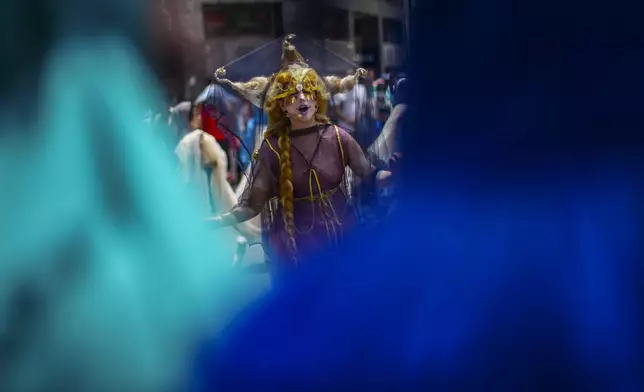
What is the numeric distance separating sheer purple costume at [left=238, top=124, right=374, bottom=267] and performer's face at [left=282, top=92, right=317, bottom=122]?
0.05m

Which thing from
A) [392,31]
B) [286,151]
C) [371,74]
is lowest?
[286,151]

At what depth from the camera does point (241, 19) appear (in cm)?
212

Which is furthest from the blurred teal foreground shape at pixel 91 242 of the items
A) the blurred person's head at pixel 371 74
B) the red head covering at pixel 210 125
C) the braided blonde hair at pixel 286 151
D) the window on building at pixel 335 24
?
the blurred person's head at pixel 371 74

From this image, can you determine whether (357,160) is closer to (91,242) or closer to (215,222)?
(215,222)

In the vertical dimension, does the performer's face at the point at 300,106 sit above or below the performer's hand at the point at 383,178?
above

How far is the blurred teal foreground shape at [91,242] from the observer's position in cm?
209

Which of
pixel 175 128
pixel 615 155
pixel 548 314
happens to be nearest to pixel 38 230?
pixel 175 128

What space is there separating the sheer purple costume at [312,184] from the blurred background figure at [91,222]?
27 cm

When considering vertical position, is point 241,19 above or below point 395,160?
above

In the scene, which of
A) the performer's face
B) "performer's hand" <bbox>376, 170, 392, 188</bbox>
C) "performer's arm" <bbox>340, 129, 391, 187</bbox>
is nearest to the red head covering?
the performer's face

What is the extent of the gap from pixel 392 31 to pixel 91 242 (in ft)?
3.59

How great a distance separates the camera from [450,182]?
2.10 metres

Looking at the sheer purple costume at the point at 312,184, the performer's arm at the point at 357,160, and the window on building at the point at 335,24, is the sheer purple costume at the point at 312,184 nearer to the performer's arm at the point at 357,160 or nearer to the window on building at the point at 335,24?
the performer's arm at the point at 357,160

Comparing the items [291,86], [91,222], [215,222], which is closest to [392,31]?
[291,86]
